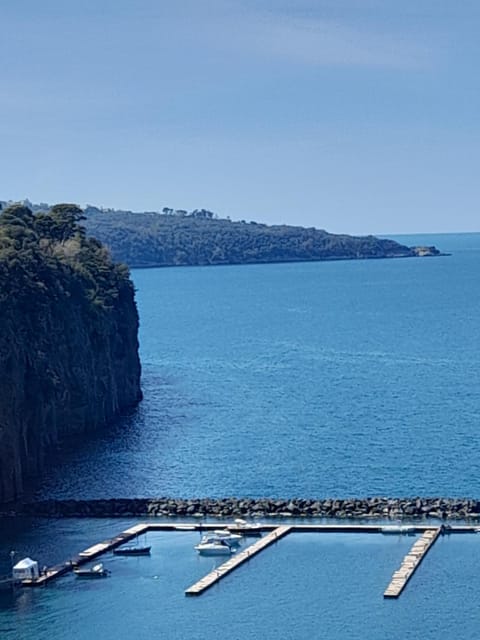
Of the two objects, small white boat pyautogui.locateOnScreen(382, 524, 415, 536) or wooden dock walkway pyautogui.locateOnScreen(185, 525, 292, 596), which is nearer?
wooden dock walkway pyautogui.locateOnScreen(185, 525, 292, 596)

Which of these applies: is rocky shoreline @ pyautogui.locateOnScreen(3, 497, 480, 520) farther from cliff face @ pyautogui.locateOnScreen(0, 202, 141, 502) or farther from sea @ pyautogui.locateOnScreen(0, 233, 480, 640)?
cliff face @ pyautogui.locateOnScreen(0, 202, 141, 502)

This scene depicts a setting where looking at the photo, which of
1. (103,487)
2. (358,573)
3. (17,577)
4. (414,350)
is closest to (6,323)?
(103,487)

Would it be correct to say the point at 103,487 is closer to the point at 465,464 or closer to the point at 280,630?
the point at 465,464

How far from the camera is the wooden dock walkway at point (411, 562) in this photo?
58531 millimetres

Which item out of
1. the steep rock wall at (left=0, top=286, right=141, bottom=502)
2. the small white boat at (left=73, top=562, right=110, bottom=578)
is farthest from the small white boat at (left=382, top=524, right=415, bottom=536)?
the steep rock wall at (left=0, top=286, right=141, bottom=502)

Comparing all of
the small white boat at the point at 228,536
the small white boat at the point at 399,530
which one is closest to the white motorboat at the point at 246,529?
the small white boat at the point at 228,536

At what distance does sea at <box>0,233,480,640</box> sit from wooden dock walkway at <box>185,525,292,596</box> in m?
0.42

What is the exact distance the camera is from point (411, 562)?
62.3 metres

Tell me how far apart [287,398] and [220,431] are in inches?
651

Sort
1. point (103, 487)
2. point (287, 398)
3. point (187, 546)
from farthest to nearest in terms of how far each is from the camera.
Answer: point (287, 398), point (103, 487), point (187, 546)

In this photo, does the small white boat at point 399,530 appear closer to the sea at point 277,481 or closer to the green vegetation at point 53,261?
the sea at point 277,481

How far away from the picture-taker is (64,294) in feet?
336

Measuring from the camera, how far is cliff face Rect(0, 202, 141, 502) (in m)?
83.2

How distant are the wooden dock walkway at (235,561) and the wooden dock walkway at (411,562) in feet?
21.7
